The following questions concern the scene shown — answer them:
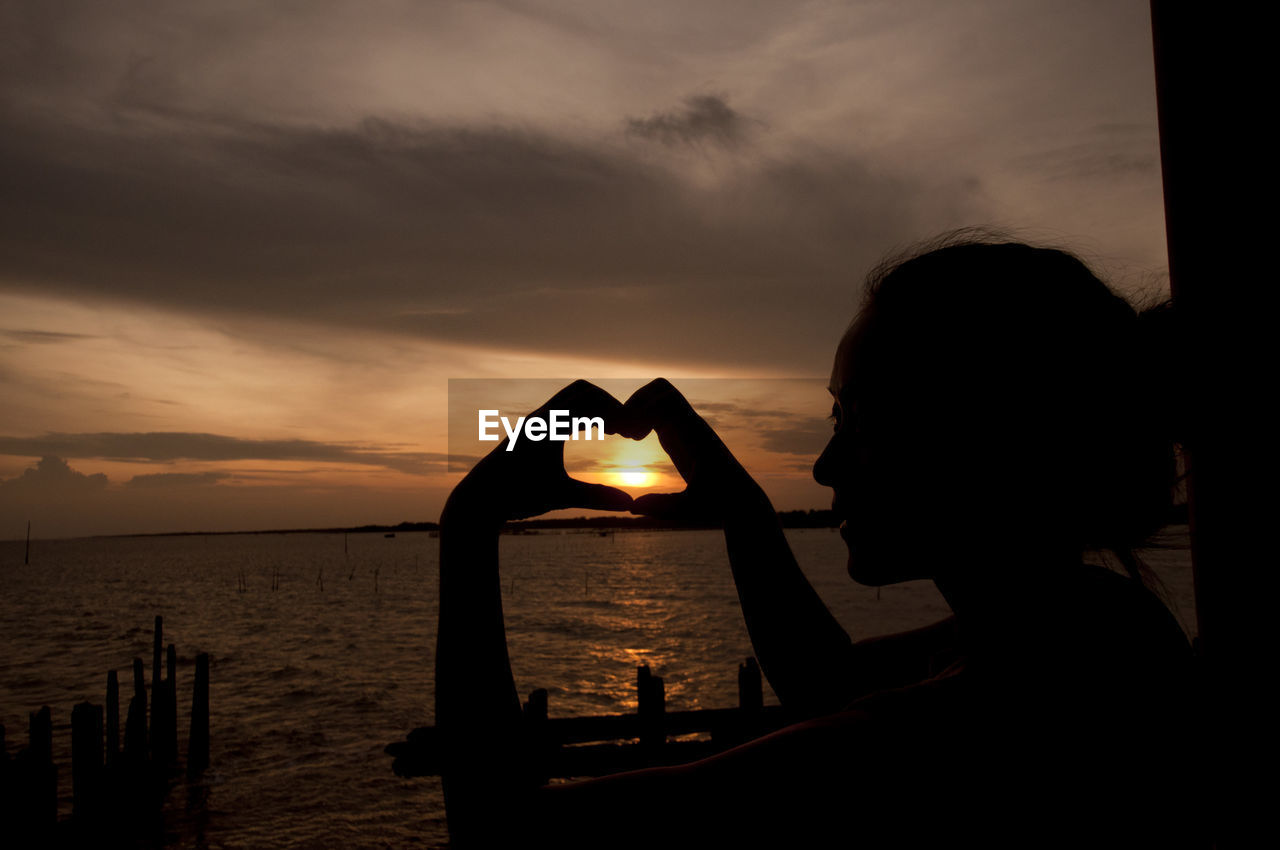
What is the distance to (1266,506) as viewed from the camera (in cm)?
96

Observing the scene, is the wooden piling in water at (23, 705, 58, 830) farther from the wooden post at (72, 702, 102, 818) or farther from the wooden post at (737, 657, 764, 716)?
the wooden post at (737, 657, 764, 716)

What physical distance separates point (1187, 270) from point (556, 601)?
2784 inches

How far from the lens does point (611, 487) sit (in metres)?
1.00

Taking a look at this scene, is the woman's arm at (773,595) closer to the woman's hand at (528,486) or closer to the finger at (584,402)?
the finger at (584,402)

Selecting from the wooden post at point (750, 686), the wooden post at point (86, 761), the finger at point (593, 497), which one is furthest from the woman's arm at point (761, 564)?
the wooden post at point (86, 761)

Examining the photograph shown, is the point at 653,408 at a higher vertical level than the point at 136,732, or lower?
higher

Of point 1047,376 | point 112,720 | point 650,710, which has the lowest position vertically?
point 112,720

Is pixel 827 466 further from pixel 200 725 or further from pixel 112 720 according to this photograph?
pixel 200 725

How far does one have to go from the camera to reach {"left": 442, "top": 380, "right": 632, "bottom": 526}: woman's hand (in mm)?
873

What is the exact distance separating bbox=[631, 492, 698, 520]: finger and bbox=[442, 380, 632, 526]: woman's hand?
0.05 m

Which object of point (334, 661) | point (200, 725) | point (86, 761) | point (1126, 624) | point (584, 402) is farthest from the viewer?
point (334, 661)

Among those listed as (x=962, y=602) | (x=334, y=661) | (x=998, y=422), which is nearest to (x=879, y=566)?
(x=962, y=602)

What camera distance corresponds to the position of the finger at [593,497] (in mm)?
962

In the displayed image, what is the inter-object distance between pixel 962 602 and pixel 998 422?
200 mm
